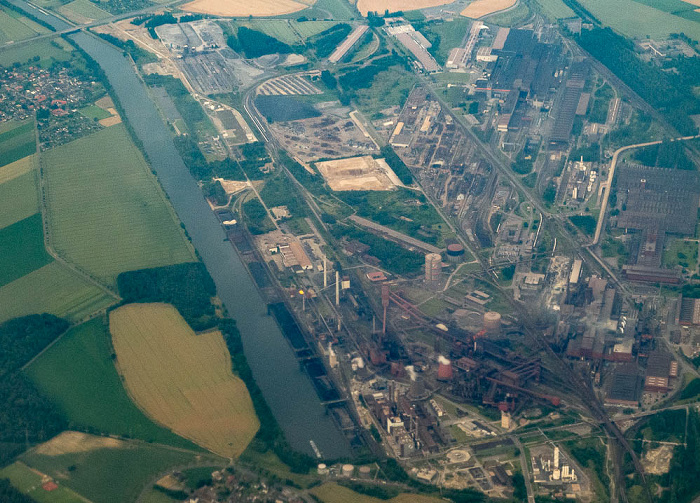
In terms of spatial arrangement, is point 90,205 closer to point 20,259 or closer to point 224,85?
point 20,259

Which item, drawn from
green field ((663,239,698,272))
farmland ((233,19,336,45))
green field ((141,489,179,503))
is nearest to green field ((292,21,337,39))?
farmland ((233,19,336,45))

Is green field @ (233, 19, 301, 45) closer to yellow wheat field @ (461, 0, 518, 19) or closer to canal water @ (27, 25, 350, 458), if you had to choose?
canal water @ (27, 25, 350, 458)

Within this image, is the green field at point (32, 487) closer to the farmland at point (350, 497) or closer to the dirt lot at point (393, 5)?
the farmland at point (350, 497)

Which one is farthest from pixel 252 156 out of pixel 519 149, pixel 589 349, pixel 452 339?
pixel 589 349

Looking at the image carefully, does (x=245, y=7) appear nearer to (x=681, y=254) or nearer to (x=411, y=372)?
(x=681, y=254)

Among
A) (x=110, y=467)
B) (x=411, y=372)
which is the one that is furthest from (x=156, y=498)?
(x=411, y=372)

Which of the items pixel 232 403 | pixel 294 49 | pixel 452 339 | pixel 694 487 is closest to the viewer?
pixel 694 487
